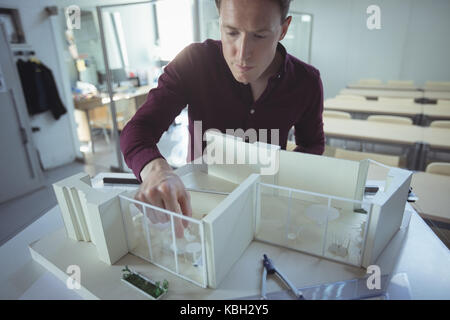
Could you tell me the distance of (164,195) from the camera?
2.21 ft

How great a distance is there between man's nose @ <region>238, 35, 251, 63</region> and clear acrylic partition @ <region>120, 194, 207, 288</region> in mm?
447

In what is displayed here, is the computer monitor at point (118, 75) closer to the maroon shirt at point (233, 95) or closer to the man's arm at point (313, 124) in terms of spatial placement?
the maroon shirt at point (233, 95)

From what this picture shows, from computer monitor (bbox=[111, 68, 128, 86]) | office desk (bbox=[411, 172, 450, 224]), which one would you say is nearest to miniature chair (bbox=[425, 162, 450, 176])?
office desk (bbox=[411, 172, 450, 224])

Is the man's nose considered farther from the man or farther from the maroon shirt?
the maroon shirt

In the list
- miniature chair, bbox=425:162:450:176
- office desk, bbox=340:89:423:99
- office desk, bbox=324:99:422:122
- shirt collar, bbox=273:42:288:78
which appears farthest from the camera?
office desk, bbox=340:89:423:99

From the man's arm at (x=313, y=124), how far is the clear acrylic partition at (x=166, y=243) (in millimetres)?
695

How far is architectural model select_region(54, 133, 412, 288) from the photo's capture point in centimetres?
65

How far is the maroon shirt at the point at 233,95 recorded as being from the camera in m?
1.17

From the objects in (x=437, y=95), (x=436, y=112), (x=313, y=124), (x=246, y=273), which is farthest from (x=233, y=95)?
(x=437, y=95)

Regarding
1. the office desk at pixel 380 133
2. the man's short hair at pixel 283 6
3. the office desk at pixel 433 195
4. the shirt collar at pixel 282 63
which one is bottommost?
the office desk at pixel 433 195

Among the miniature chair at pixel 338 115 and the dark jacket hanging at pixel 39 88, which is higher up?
the dark jacket hanging at pixel 39 88

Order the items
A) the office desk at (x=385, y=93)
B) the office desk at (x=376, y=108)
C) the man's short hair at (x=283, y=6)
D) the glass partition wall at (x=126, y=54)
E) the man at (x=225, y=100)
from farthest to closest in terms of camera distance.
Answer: the office desk at (x=385, y=93) → the office desk at (x=376, y=108) → the glass partition wall at (x=126, y=54) → the man at (x=225, y=100) → the man's short hair at (x=283, y=6)

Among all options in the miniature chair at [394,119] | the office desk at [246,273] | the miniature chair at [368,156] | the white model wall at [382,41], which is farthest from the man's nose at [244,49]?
the white model wall at [382,41]
